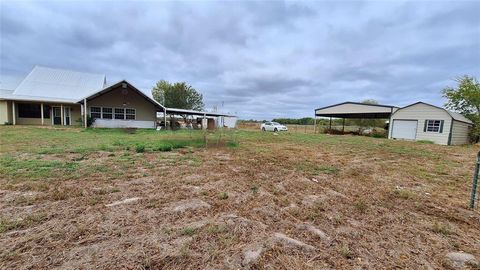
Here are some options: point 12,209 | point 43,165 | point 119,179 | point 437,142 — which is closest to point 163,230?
point 12,209

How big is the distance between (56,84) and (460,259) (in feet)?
88.0

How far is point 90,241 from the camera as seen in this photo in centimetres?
220

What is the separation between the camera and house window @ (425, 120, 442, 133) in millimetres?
17452

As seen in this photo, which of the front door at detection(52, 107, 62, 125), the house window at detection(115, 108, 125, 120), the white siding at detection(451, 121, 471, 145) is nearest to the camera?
the white siding at detection(451, 121, 471, 145)

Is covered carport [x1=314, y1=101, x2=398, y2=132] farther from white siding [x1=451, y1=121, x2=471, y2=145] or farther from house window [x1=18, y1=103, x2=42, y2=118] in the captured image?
house window [x1=18, y1=103, x2=42, y2=118]

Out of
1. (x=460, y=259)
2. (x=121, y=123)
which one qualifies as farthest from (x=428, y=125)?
(x=121, y=123)

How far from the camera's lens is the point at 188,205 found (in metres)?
3.21

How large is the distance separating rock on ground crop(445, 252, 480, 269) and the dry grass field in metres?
0.06

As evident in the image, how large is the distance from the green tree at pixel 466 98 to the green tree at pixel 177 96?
36.7 m

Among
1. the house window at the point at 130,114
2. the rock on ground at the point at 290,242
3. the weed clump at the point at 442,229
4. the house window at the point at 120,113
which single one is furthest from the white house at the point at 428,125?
the house window at the point at 120,113

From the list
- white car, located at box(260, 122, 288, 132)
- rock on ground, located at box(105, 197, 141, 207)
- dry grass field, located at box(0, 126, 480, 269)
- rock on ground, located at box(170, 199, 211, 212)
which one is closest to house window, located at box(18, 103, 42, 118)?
dry grass field, located at box(0, 126, 480, 269)

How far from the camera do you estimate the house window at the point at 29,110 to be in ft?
59.8

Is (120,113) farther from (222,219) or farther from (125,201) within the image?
(222,219)

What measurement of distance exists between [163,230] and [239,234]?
0.87 meters
